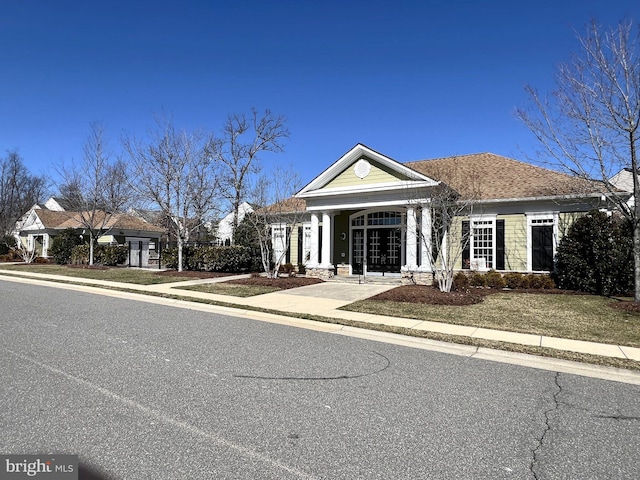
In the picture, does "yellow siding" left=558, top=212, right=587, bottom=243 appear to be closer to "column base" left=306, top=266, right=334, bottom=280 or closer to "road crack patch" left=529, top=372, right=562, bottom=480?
"column base" left=306, top=266, right=334, bottom=280

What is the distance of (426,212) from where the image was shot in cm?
1557

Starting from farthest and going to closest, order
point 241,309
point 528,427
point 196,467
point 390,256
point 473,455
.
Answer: point 390,256 < point 241,309 < point 528,427 < point 473,455 < point 196,467

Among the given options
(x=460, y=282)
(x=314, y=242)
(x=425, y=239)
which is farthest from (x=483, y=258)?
(x=314, y=242)

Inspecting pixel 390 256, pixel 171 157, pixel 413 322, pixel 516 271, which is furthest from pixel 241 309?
pixel 171 157

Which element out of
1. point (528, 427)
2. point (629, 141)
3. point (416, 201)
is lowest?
point (528, 427)

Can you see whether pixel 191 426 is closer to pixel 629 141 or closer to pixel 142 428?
pixel 142 428

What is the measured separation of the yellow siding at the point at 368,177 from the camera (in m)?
17.7

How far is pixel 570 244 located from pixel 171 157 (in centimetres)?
2034

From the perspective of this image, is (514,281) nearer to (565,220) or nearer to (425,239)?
(565,220)

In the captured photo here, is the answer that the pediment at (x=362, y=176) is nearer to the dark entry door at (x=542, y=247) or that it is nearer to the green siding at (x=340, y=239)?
the green siding at (x=340, y=239)

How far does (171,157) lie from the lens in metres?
23.2

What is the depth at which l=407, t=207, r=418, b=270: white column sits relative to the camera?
1652cm
